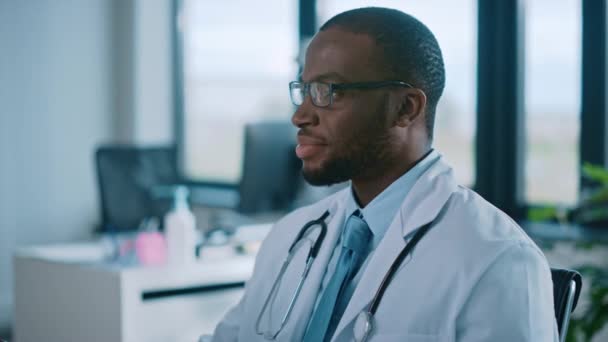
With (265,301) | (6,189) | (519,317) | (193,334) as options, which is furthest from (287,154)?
(6,189)

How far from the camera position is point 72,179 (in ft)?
17.4

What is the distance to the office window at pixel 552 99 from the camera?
11.1ft

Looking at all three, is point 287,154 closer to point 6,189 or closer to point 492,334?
point 492,334

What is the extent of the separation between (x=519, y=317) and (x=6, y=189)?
14.0 ft

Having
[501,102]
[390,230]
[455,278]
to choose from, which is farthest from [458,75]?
[455,278]

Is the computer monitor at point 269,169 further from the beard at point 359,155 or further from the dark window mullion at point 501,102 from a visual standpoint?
the beard at point 359,155

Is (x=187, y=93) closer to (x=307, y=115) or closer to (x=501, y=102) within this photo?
(x=501, y=102)

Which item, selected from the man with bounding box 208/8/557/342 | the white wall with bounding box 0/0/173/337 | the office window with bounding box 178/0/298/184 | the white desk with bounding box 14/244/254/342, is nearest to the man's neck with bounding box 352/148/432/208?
the man with bounding box 208/8/557/342

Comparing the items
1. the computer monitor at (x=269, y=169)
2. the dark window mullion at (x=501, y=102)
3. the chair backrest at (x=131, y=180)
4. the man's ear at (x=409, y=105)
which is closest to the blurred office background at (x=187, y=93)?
the dark window mullion at (x=501, y=102)

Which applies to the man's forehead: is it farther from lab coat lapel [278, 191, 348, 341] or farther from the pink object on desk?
the pink object on desk

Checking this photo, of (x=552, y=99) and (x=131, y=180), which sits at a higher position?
(x=552, y=99)

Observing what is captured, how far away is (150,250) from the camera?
8.52 ft

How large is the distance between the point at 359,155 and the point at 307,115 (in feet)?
0.37

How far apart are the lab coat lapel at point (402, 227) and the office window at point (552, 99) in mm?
2104
